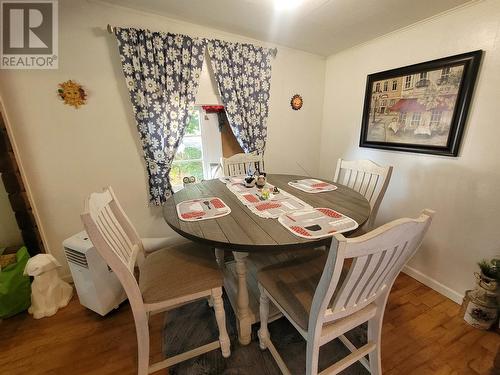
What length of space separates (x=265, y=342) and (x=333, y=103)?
98.2 inches

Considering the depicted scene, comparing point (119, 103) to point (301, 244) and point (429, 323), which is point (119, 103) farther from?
point (429, 323)

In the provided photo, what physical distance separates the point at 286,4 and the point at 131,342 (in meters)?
2.54

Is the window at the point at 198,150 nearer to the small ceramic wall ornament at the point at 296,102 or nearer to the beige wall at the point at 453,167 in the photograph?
the small ceramic wall ornament at the point at 296,102

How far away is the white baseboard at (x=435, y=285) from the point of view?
64.2 inches

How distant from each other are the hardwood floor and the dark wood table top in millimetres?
886

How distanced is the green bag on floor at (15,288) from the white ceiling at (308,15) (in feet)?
6.87

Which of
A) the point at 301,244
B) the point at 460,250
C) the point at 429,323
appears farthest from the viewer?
the point at 460,250

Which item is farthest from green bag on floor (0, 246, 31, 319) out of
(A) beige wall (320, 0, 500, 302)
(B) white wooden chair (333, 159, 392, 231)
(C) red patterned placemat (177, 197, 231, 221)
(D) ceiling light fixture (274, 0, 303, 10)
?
(A) beige wall (320, 0, 500, 302)

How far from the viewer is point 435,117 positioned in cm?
163

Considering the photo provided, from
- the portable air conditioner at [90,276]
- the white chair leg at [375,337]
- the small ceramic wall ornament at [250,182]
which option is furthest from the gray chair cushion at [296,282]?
the portable air conditioner at [90,276]

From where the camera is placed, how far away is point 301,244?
894 mm

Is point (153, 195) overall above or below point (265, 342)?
above

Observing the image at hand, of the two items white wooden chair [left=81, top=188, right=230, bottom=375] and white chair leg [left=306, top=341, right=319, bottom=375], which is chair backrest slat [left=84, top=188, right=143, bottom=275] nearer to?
white wooden chair [left=81, top=188, right=230, bottom=375]

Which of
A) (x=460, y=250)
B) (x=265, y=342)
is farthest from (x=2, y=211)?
(x=460, y=250)
